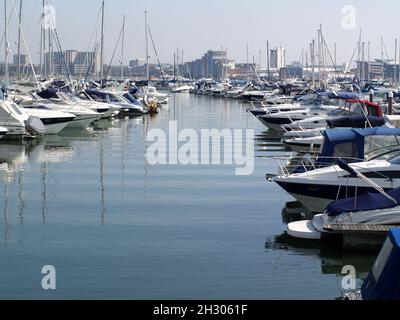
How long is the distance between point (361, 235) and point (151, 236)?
14.3ft

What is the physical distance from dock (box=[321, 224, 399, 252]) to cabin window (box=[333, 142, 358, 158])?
515 cm

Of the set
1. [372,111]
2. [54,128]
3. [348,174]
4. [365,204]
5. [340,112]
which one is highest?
[372,111]

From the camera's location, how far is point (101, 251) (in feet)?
52.7

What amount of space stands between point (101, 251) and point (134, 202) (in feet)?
18.8

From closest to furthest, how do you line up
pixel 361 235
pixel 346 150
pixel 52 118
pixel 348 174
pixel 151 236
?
pixel 361 235
pixel 151 236
pixel 348 174
pixel 346 150
pixel 52 118

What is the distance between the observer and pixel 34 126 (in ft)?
121

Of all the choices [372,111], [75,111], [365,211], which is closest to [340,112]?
[372,111]

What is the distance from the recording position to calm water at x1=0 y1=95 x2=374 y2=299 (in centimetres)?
1379

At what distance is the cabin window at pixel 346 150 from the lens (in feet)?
67.8

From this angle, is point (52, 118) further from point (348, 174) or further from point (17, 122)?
point (348, 174)

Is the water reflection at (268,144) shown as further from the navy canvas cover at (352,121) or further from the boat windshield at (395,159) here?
the boat windshield at (395,159)

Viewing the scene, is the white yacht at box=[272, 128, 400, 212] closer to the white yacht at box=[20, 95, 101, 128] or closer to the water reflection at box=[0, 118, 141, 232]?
the water reflection at box=[0, 118, 141, 232]

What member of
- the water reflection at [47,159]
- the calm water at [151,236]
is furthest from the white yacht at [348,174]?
the water reflection at [47,159]

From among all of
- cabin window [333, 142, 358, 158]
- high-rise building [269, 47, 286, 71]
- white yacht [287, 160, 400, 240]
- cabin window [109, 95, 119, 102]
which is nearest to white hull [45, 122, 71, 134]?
cabin window [109, 95, 119, 102]
